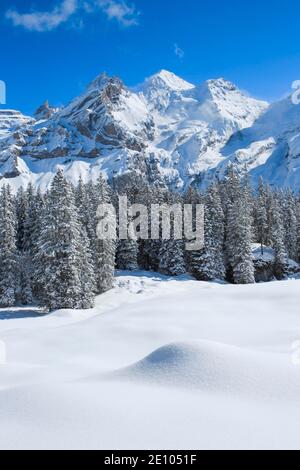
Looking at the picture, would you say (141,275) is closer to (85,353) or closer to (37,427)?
(85,353)

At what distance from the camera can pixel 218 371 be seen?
22.4 feet

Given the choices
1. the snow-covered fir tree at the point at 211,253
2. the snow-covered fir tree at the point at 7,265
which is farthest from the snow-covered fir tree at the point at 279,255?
the snow-covered fir tree at the point at 7,265

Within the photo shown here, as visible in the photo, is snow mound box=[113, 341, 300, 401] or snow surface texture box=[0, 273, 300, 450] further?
snow mound box=[113, 341, 300, 401]

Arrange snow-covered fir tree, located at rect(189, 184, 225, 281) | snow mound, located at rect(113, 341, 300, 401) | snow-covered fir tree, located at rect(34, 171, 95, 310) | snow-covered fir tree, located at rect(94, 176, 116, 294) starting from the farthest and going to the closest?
snow-covered fir tree, located at rect(189, 184, 225, 281), snow-covered fir tree, located at rect(94, 176, 116, 294), snow-covered fir tree, located at rect(34, 171, 95, 310), snow mound, located at rect(113, 341, 300, 401)

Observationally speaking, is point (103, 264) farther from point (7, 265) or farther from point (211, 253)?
point (211, 253)

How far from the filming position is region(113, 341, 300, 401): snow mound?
6.30 meters

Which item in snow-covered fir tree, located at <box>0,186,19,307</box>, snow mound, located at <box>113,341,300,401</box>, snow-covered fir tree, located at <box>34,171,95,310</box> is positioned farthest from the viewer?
snow-covered fir tree, located at <box>0,186,19,307</box>

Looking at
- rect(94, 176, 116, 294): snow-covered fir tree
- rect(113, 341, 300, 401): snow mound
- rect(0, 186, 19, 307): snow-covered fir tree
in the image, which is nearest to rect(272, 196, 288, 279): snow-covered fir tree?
rect(94, 176, 116, 294): snow-covered fir tree

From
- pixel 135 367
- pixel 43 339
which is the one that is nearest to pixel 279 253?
pixel 43 339

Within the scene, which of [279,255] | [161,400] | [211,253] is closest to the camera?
[161,400]

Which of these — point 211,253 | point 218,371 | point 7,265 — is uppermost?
point 218,371

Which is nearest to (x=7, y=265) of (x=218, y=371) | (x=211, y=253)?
(x=211, y=253)

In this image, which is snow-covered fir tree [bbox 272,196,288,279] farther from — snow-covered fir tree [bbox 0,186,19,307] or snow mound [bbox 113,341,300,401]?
snow mound [bbox 113,341,300,401]

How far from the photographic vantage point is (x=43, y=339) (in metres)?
15.1
